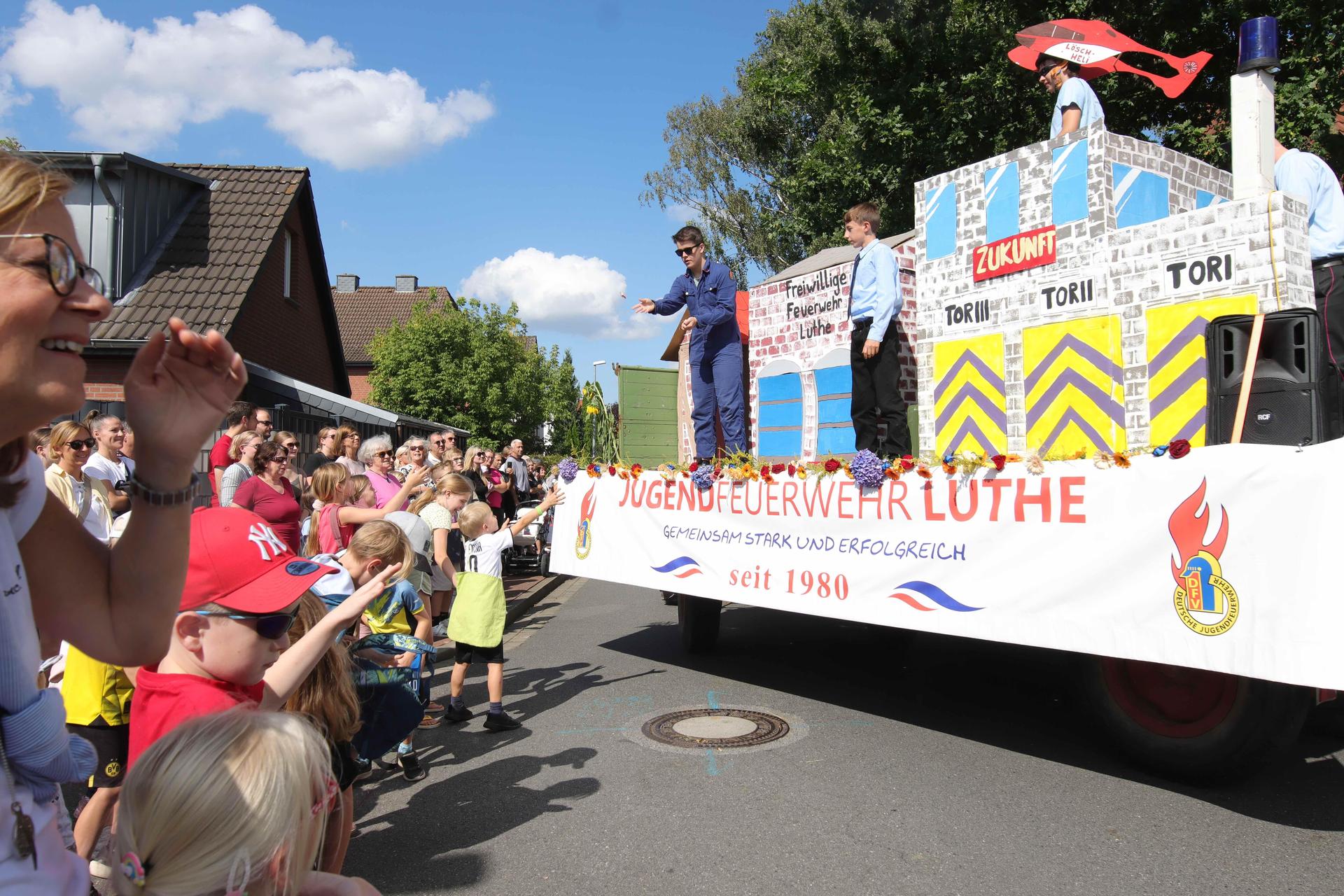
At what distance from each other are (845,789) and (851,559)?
1.37m

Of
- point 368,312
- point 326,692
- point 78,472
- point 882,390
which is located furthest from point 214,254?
point 368,312

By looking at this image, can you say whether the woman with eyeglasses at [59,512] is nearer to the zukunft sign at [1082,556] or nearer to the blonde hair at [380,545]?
the blonde hair at [380,545]

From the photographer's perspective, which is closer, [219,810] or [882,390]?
[219,810]

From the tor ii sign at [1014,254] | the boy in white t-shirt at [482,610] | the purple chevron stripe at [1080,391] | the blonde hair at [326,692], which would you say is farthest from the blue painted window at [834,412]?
the blonde hair at [326,692]

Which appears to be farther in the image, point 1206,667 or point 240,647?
point 1206,667

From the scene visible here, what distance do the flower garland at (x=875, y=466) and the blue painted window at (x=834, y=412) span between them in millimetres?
1940

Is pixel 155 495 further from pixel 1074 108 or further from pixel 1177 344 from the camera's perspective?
pixel 1074 108

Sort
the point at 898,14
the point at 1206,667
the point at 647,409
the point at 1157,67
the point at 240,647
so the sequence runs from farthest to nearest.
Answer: the point at 898,14 < the point at 1157,67 < the point at 647,409 < the point at 1206,667 < the point at 240,647

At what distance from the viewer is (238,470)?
6.52 meters

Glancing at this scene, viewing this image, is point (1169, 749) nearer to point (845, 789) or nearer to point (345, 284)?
point (845, 789)

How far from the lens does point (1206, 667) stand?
3.69m

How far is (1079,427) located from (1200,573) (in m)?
2.33

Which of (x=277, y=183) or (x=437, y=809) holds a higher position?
(x=277, y=183)

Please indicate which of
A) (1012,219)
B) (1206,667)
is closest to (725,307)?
(1012,219)
